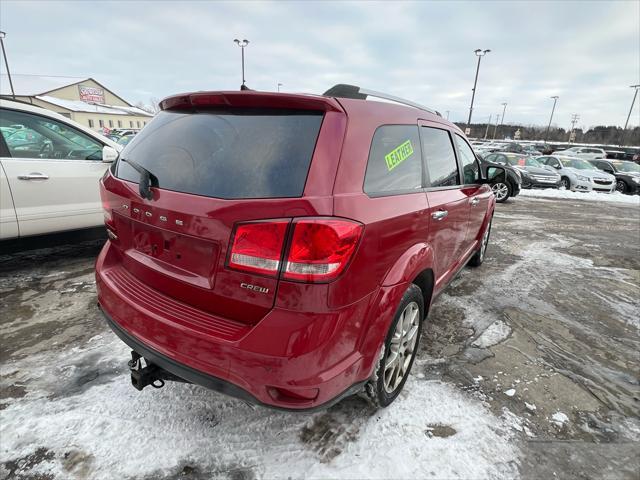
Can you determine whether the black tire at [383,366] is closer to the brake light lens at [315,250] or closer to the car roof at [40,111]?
the brake light lens at [315,250]

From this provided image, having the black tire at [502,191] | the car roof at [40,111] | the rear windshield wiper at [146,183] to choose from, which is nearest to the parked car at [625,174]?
the black tire at [502,191]

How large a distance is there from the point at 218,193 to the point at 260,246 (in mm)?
320

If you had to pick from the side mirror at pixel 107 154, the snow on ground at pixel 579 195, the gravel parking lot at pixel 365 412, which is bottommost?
the snow on ground at pixel 579 195

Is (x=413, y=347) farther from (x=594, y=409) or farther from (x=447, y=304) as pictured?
(x=447, y=304)

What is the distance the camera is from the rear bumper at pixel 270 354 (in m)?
1.45

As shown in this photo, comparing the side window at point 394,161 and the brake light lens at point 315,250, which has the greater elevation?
the side window at point 394,161

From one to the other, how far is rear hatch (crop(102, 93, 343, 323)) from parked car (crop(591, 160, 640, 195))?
66.6 ft

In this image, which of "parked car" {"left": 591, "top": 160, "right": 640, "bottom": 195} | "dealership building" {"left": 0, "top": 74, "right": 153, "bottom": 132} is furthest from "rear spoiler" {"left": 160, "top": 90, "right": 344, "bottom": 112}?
"dealership building" {"left": 0, "top": 74, "right": 153, "bottom": 132}

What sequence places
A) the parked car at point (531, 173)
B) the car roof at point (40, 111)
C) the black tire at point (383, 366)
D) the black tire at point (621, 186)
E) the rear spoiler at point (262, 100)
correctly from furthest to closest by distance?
1. the black tire at point (621, 186)
2. the parked car at point (531, 173)
3. the car roof at point (40, 111)
4. the black tire at point (383, 366)
5. the rear spoiler at point (262, 100)

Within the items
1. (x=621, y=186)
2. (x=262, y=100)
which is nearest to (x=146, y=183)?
(x=262, y=100)

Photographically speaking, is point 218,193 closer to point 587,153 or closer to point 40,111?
point 40,111

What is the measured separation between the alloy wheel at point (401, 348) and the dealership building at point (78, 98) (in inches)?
2220

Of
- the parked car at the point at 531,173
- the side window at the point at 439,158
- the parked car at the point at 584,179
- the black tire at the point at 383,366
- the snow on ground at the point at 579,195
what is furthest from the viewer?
the parked car at the point at 584,179

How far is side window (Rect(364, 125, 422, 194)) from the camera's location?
1.75 meters
